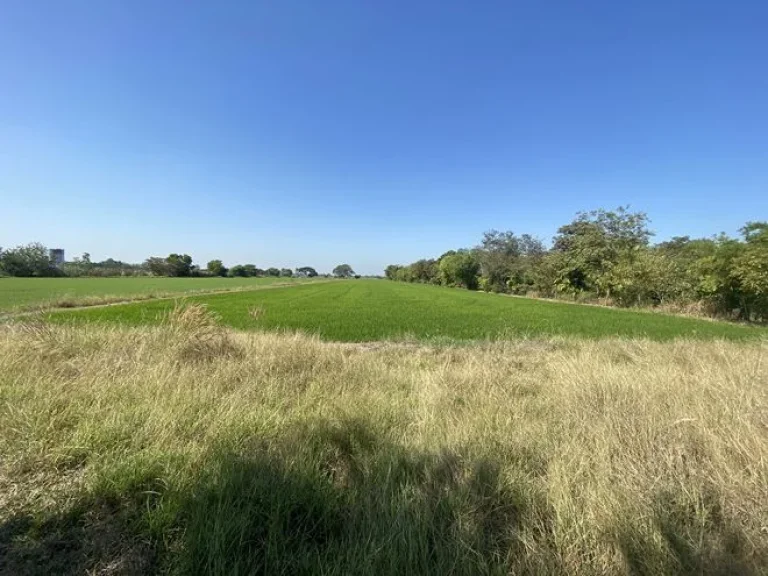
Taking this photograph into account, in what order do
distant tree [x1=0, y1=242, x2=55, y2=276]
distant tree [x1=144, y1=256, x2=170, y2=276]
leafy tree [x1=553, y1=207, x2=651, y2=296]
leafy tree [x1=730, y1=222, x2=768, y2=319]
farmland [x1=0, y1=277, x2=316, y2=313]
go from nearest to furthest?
leafy tree [x1=730, y1=222, x2=768, y2=319] → farmland [x1=0, y1=277, x2=316, y2=313] → leafy tree [x1=553, y1=207, x2=651, y2=296] → distant tree [x1=0, y1=242, x2=55, y2=276] → distant tree [x1=144, y1=256, x2=170, y2=276]

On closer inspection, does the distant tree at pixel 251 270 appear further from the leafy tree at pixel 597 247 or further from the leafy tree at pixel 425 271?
the leafy tree at pixel 597 247

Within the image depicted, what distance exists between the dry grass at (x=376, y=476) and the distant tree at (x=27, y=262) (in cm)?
11511

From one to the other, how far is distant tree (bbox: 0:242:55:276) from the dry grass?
11511cm

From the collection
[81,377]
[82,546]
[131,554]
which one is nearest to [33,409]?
[81,377]

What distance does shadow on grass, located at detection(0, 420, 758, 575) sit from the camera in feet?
6.52

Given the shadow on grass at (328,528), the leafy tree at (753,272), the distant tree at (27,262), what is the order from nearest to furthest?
1. the shadow on grass at (328,528)
2. the leafy tree at (753,272)
3. the distant tree at (27,262)

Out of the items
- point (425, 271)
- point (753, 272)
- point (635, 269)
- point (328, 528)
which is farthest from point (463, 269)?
point (328, 528)

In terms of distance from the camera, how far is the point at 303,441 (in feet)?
10.9

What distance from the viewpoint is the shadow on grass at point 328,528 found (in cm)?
199

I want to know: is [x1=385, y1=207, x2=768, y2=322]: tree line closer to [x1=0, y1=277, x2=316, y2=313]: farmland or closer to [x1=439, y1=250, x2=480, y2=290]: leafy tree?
[x1=439, y1=250, x2=480, y2=290]: leafy tree

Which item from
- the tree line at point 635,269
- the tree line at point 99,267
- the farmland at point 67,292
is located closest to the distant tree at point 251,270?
the tree line at point 99,267

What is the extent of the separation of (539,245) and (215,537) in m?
90.1

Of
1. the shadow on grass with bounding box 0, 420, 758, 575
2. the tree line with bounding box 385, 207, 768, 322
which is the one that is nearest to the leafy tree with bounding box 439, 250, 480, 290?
the tree line with bounding box 385, 207, 768, 322

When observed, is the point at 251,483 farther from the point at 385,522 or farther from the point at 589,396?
the point at 589,396
